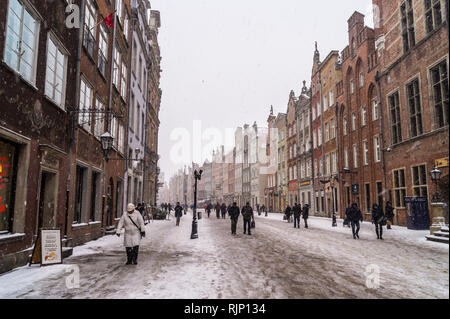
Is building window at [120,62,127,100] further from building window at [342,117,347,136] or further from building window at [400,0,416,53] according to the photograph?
building window at [342,117,347,136]

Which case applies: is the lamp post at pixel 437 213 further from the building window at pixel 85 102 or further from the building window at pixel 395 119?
the building window at pixel 85 102

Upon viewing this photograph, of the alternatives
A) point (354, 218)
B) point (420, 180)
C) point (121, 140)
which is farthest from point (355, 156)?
point (121, 140)

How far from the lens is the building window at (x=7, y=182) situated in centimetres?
776

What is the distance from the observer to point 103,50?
51.9ft

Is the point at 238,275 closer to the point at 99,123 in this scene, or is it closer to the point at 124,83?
the point at 99,123

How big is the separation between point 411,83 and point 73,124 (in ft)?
59.4

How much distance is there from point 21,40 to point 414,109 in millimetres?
19937

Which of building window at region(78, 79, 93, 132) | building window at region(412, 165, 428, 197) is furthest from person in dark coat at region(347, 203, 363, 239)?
building window at region(78, 79, 93, 132)

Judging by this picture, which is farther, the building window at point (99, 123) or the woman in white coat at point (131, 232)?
the building window at point (99, 123)

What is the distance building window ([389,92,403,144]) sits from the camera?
21766mm

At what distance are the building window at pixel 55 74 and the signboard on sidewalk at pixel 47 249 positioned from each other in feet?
13.2

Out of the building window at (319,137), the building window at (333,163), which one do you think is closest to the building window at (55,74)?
the building window at (333,163)

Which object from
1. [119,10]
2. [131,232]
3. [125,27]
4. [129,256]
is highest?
[125,27]
